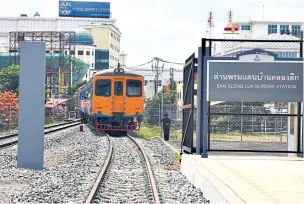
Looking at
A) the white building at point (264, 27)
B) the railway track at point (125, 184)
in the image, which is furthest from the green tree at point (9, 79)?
the white building at point (264, 27)

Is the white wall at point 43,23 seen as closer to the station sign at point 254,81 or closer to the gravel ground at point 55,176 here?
the gravel ground at point 55,176

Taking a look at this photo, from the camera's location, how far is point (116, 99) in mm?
24594

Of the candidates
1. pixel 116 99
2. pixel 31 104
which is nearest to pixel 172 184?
pixel 31 104

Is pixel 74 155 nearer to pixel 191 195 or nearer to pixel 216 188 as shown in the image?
pixel 191 195

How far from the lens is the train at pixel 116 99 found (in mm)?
24500

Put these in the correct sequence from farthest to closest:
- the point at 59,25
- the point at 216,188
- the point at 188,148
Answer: the point at 59,25 → the point at 188,148 → the point at 216,188

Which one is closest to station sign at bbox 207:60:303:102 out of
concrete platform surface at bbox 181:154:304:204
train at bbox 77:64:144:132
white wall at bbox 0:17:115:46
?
concrete platform surface at bbox 181:154:304:204

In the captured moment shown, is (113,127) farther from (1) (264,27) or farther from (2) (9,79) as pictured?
(1) (264,27)

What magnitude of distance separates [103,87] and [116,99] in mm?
802

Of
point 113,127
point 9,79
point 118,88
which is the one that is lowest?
point 113,127

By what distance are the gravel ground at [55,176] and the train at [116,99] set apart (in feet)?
24.0

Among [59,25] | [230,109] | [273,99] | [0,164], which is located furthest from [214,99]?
[59,25]

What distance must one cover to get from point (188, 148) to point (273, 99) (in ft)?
7.19

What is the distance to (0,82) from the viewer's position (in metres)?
66.4
